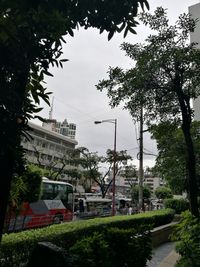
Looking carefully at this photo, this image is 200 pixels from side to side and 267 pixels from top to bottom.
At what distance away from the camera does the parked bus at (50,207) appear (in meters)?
17.6

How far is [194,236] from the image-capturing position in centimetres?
507

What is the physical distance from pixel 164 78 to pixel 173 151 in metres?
5.06

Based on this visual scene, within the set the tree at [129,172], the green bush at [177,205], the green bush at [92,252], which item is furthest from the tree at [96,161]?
the green bush at [92,252]

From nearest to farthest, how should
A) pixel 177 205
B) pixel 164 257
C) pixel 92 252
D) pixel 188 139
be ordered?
pixel 92 252 → pixel 188 139 → pixel 164 257 → pixel 177 205

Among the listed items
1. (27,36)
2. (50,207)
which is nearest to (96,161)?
(50,207)

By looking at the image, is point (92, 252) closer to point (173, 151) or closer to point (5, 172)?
point (5, 172)

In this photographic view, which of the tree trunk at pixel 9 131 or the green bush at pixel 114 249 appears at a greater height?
the tree trunk at pixel 9 131

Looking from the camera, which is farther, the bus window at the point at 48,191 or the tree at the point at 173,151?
the bus window at the point at 48,191

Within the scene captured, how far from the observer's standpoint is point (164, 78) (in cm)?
729

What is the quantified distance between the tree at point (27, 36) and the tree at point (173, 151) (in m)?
6.04

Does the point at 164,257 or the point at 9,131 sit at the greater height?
the point at 9,131

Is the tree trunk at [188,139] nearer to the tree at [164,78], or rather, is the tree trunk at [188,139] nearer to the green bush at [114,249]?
the tree at [164,78]

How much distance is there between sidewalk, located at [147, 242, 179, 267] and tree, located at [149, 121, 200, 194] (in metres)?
3.00

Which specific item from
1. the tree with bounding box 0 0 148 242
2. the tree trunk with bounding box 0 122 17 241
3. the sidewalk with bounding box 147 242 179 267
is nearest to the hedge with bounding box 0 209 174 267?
the sidewalk with bounding box 147 242 179 267
